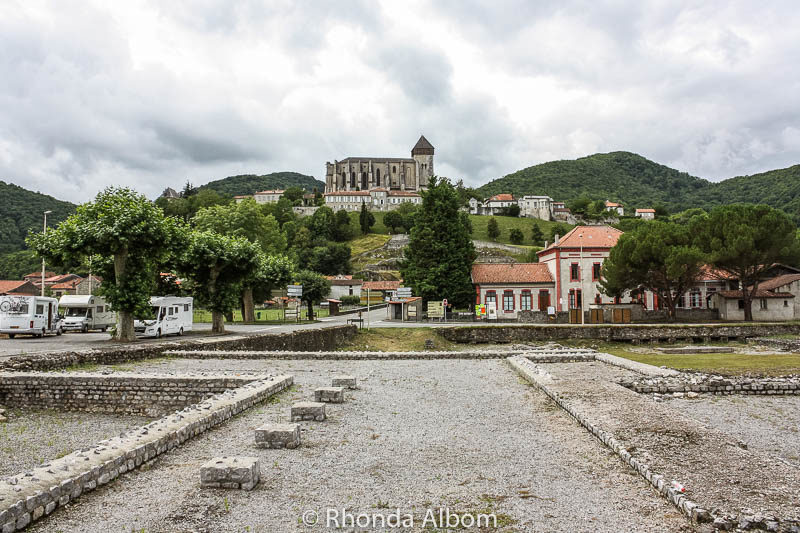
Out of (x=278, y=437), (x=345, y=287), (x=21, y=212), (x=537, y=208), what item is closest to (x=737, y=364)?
(x=278, y=437)

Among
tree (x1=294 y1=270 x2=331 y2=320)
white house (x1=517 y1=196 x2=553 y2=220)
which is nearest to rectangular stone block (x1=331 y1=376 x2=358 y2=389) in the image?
tree (x1=294 y1=270 x2=331 y2=320)

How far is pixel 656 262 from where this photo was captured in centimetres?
4219

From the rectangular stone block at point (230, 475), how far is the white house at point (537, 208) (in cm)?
15162

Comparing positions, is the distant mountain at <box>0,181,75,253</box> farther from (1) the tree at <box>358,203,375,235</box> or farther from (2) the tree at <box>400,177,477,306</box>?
(1) the tree at <box>358,203,375,235</box>

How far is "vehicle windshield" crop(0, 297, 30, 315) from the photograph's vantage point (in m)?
26.2

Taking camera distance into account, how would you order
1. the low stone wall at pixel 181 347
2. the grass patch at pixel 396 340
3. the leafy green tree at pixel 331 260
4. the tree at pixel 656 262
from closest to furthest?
the low stone wall at pixel 181 347 → the grass patch at pixel 396 340 → the tree at pixel 656 262 → the leafy green tree at pixel 331 260

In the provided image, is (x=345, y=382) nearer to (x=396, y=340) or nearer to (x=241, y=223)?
(x=396, y=340)

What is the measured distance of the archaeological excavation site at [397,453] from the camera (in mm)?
5484

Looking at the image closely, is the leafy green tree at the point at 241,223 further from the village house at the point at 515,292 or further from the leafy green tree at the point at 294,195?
the leafy green tree at the point at 294,195

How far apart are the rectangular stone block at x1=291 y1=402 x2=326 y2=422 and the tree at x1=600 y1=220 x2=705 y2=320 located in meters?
37.1

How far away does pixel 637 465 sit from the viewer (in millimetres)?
6816

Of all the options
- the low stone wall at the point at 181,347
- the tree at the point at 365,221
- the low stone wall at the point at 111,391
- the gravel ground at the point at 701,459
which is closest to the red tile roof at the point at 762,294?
the low stone wall at the point at 181,347

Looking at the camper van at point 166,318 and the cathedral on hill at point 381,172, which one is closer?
the camper van at point 166,318

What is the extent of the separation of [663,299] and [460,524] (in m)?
43.9
